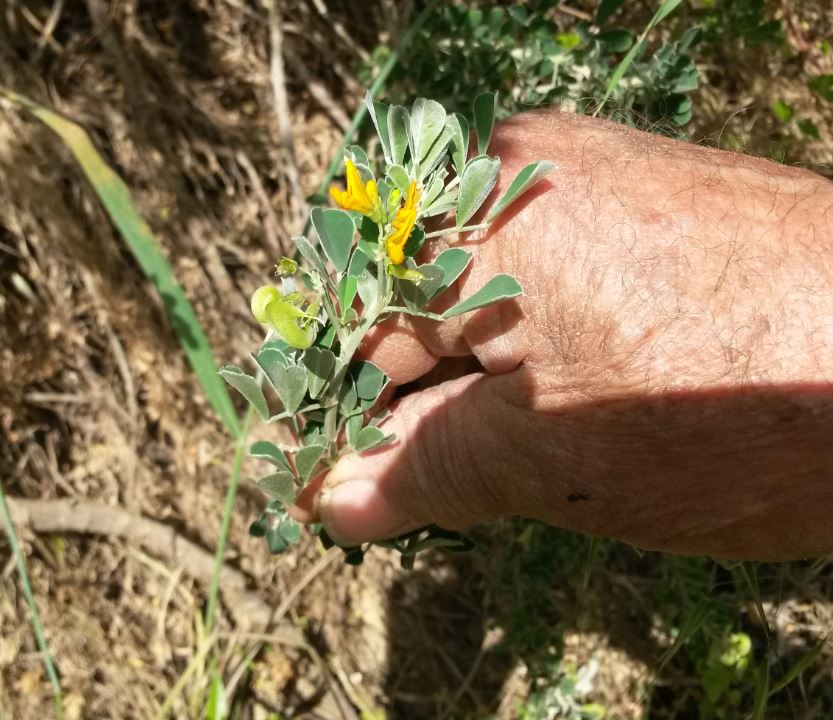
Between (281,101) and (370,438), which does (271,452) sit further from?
(281,101)

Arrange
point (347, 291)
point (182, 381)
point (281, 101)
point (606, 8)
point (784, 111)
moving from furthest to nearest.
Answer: point (182, 381), point (281, 101), point (784, 111), point (606, 8), point (347, 291)

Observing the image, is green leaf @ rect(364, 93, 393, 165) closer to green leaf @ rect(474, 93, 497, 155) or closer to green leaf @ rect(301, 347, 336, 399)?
green leaf @ rect(474, 93, 497, 155)

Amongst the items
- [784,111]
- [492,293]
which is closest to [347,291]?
[492,293]

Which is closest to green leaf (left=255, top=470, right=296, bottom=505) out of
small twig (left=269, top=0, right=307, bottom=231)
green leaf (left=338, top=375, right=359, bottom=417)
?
green leaf (left=338, top=375, right=359, bottom=417)

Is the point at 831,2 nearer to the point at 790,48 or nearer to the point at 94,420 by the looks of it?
the point at 790,48

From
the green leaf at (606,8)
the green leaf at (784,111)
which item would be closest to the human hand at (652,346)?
the green leaf at (606,8)
